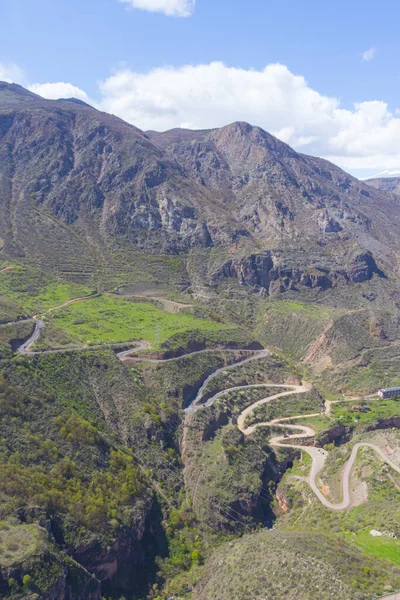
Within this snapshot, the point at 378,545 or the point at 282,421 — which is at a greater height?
the point at 282,421

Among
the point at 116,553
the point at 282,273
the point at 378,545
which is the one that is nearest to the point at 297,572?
the point at 378,545

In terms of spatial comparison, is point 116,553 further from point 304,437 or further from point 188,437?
point 304,437

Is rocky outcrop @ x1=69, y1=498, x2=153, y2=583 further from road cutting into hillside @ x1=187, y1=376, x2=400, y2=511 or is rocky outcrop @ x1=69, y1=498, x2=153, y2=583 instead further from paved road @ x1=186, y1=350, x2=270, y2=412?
paved road @ x1=186, y1=350, x2=270, y2=412

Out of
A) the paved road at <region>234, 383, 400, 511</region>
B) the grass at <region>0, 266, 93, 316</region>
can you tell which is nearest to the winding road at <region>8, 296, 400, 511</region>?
the paved road at <region>234, 383, 400, 511</region>

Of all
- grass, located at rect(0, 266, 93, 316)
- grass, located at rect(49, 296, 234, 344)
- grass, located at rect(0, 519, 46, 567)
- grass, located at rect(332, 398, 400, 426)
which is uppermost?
grass, located at rect(0, 266, 93, 316)

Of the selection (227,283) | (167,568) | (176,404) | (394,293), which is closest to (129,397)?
(176,404)

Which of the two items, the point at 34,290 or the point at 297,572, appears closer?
the point at 297,572

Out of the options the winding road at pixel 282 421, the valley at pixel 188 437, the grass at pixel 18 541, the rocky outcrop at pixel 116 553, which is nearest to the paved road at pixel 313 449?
the winding road at pixel 282 421
